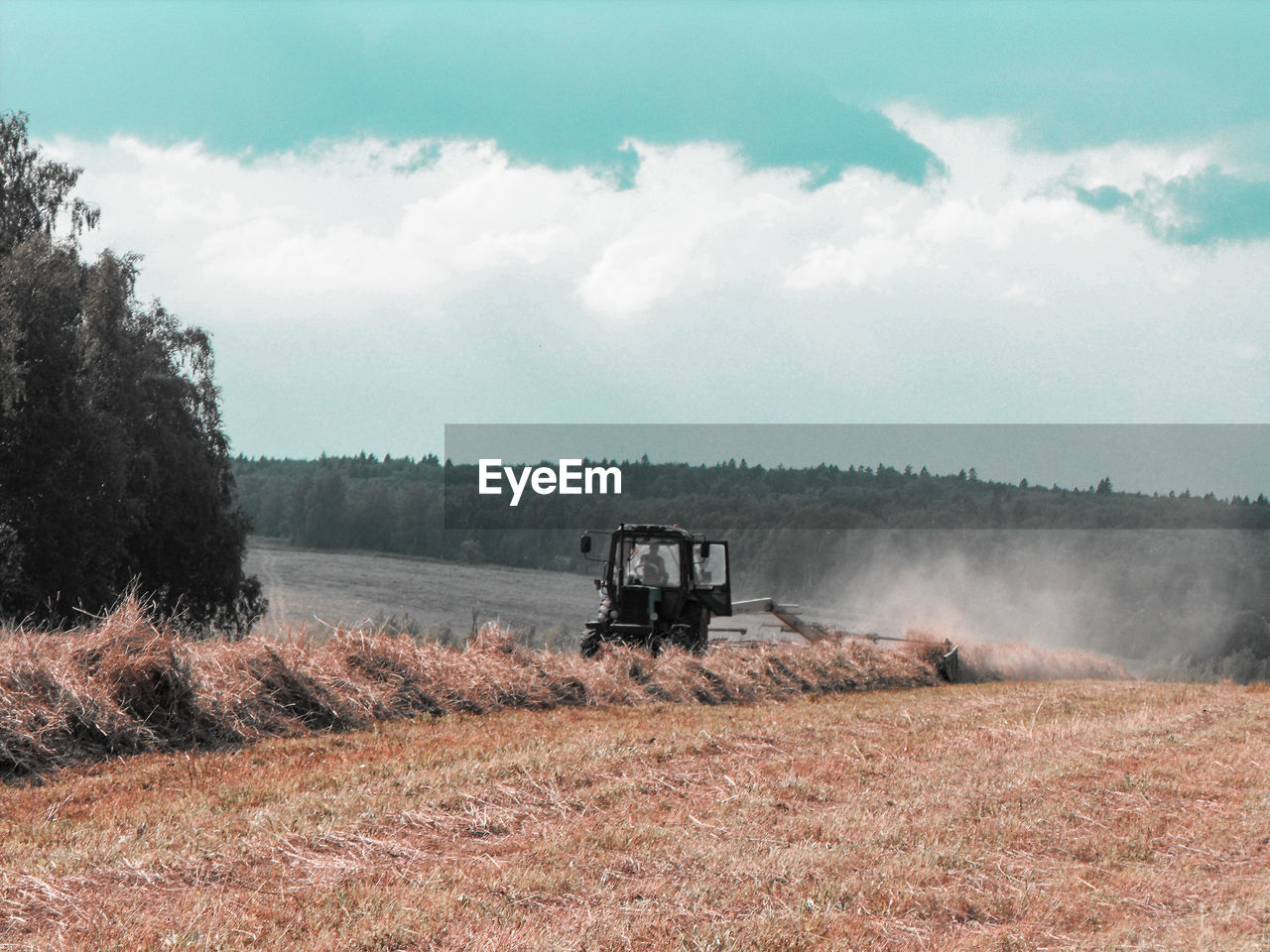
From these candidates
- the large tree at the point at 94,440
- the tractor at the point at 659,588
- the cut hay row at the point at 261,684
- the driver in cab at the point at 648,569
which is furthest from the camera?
the large tree at the point at 94,440

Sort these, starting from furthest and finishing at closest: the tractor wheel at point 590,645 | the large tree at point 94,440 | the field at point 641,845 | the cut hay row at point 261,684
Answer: the large tree at point 94,440, the tractor wheel at point 590,645, the cut hay row at point 261,684, the field at point 641,845

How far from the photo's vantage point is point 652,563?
17578 millimetres

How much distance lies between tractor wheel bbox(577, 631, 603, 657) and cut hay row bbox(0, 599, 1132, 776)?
259 centimetres

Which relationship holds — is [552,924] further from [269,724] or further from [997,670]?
[997,670]

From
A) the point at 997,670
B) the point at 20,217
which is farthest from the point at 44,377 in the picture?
the point at 997,670

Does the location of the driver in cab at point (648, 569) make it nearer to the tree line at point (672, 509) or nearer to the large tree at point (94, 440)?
the large tree at point (94, 440)

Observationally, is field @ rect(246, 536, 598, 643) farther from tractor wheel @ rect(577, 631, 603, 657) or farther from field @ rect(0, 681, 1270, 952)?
field @ rect(0, 681, 1270, 952)

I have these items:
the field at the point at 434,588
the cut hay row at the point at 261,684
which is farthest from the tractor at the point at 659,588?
the field at the point at 434,588

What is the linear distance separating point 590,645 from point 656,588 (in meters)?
1.40

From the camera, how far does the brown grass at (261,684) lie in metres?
8.42

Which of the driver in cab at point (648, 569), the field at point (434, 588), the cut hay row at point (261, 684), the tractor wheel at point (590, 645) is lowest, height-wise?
the field at point (434, 588)

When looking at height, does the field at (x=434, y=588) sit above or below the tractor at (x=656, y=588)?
below

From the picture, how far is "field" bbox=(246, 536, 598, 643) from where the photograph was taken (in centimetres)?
5853

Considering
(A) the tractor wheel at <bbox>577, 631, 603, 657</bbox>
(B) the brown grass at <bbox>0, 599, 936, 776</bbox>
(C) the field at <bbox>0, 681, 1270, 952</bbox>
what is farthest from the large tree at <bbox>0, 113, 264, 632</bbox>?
(C) the field at <bbox>0, 681, 1270, 952</bbox>
